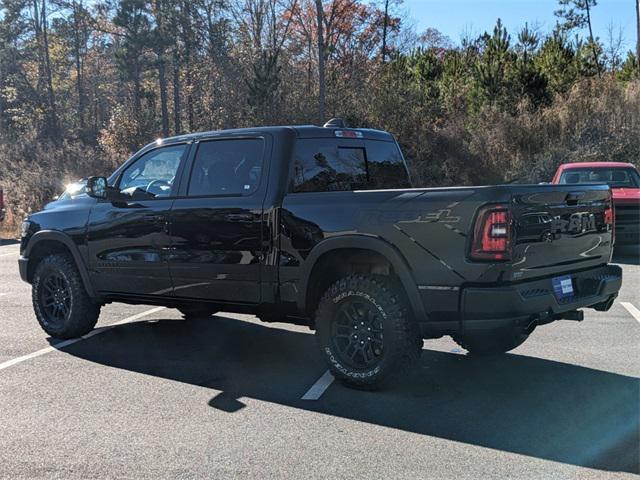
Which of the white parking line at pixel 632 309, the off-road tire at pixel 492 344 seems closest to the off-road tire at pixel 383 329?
the off-road tire at pixel 492 344

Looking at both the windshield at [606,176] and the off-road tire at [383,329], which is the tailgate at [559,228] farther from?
the windshield at [606,176]

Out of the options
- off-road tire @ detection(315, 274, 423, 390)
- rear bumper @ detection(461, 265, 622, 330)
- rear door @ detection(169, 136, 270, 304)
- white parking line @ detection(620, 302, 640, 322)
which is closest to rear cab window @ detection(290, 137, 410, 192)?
rear door @ detection(169, 136, 270, 304)

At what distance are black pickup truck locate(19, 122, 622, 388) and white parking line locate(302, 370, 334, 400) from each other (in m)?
0.19

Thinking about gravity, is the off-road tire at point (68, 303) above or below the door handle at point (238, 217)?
below

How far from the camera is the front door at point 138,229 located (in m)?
5.90

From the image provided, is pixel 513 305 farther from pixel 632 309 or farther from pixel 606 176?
pixel 606 176

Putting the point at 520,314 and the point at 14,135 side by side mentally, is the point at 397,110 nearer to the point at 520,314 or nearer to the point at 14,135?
the point at 520,314

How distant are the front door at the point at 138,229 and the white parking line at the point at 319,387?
1.63 m

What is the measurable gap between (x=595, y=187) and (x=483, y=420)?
6.84 feet

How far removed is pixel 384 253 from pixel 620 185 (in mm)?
10379

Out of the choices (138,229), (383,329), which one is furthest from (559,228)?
(138,229)

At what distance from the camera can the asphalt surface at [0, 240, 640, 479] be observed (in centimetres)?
369

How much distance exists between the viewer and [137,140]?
112ft

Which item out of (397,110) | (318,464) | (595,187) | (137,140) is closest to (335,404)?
(318,464)
